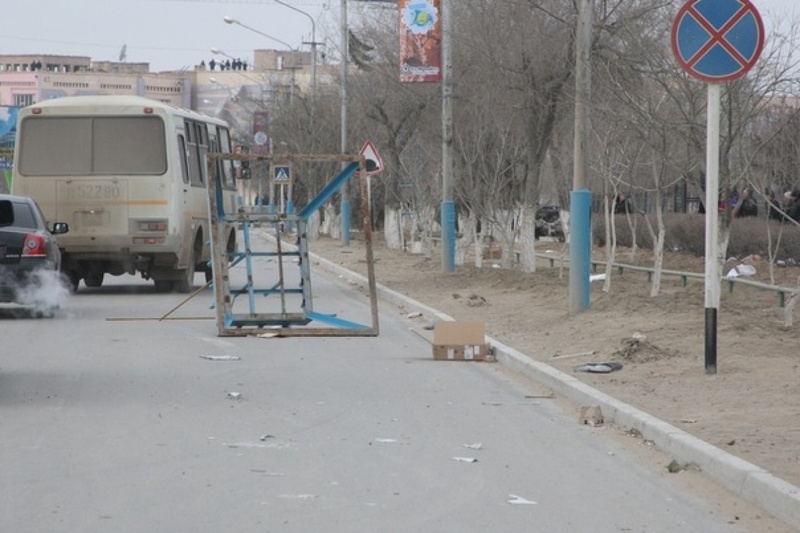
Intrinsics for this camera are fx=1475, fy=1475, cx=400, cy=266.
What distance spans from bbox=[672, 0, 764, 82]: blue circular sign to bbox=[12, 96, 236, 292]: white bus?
45.6 feet

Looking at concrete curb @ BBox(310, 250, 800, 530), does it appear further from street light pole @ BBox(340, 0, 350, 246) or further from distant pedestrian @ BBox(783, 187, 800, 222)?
street light pole @ BBox(340, 0, 350, 246)

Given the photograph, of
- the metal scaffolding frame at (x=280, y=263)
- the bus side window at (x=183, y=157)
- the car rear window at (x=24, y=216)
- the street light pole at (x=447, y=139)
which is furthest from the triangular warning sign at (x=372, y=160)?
the metal scaffolding frame at (x=280, y=263)

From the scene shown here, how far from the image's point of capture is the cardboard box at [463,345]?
1600cm

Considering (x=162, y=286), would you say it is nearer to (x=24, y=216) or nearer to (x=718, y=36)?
(x=24, y=216)

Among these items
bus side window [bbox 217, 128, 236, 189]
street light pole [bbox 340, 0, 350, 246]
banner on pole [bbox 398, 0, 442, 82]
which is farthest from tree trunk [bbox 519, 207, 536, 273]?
street light pole [bbox 340, 0, 350, 246]

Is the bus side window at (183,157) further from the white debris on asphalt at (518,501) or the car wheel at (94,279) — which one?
the white debris on asphalt at (518,501)

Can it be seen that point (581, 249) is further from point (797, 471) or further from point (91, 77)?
point (91, 77)

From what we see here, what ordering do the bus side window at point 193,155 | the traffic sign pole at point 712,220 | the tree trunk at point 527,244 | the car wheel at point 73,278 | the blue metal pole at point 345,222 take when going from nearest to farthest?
the traffic sign pole at point 712,220 < the car wheel at point 73,278 < the bus side window at point 193,155 < the tree trunk at point 527,244 < the blue metal pole at point 345,222

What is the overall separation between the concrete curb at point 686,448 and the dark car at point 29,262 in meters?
7.21

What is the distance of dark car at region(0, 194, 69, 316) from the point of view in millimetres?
19297

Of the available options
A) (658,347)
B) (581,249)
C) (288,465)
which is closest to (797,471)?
(288,465)

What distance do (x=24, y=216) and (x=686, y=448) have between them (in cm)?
1352

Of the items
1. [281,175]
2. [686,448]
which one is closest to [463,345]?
[686,448]

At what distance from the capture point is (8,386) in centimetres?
1305
